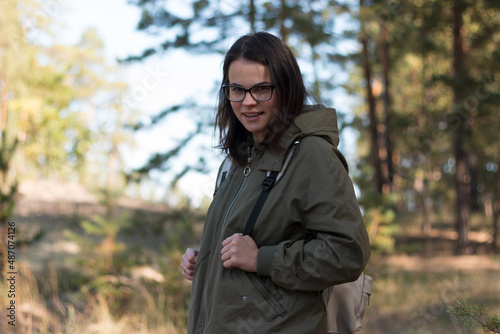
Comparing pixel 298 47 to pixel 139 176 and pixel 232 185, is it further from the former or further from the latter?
pixel 232 185

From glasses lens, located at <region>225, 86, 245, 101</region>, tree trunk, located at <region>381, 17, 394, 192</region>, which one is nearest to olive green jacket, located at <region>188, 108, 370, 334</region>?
glasses lens, located at <region>225, 86, 245, 101</region>

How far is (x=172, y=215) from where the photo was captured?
1064cm

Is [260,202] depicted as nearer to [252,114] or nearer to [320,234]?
[320,234]

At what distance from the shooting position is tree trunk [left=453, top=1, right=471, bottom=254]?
1255cm

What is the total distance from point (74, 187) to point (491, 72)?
1628 centimetres

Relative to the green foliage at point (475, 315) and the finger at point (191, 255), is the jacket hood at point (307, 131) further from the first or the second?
the green foliage at point (475, 315)

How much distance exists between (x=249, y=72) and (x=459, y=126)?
485 inches

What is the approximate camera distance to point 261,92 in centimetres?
193

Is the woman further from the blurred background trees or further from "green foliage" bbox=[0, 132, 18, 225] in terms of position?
"green foliage" bbox=[0, 132, 18, 225]

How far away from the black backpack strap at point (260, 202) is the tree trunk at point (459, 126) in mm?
11731

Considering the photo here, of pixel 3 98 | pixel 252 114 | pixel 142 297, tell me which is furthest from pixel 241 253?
pixel 3 98

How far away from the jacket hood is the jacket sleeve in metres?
0.08

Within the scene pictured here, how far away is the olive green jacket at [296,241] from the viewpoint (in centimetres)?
167

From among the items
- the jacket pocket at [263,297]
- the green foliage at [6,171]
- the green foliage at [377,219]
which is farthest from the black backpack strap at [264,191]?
the green foliage at [6,171]
